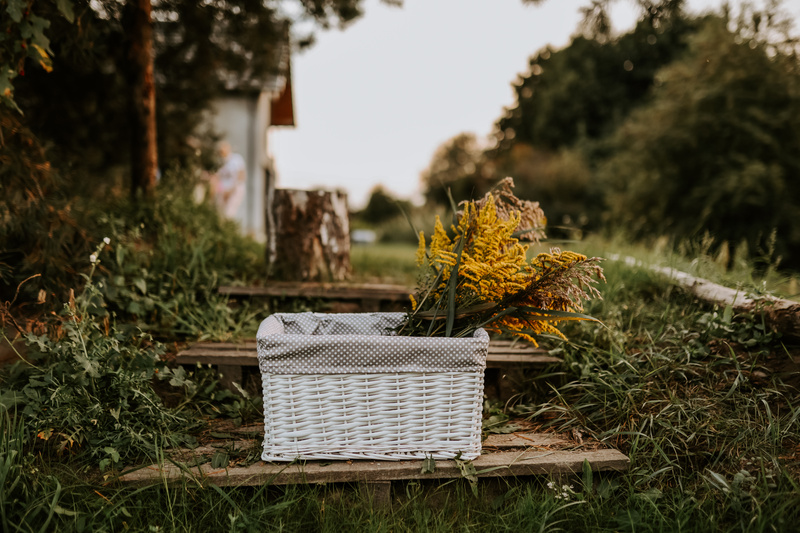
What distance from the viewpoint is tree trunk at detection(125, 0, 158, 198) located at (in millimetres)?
4195

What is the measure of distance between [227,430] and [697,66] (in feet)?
43.3

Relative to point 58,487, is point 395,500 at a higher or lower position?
lower

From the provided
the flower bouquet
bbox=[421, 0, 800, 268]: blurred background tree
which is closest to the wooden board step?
the flower bouquet

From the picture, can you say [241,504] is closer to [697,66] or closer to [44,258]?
[44,258]

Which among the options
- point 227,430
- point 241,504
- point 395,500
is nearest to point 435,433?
point 395,500

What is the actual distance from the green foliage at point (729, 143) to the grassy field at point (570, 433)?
28.2 ft

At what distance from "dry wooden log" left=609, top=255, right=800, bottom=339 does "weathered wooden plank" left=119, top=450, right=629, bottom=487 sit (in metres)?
1.14

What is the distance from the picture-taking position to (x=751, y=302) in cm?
276

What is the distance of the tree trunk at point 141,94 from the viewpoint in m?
4.20

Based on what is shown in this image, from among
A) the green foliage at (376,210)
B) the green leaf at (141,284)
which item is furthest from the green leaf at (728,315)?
the green foliage at (376,210)

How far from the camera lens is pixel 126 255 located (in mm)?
3318

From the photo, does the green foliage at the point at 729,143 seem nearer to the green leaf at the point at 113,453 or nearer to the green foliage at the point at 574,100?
the green leaf at the point at 113,453

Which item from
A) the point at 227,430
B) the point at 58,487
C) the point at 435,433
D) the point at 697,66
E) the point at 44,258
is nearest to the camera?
Answer: the point at 58,487

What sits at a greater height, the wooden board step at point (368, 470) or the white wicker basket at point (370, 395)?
the white wicker basket at point (370, 395)
